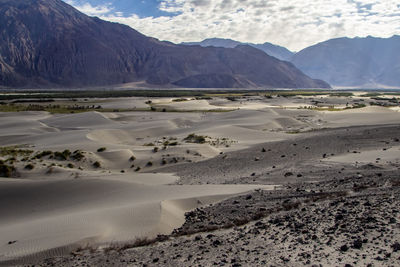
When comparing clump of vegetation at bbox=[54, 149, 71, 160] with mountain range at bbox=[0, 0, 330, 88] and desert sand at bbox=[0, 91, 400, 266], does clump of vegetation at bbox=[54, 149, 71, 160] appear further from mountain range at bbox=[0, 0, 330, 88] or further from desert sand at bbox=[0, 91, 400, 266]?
mountain range at bbox=[0, 0, 330, 88]

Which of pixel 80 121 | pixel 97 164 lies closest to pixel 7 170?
pixel 97 164

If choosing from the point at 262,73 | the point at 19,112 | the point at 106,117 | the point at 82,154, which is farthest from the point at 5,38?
the point at 82,154

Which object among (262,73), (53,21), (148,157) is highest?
(53,21)

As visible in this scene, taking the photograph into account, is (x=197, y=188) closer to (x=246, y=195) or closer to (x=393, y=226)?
(x=246, y=195)

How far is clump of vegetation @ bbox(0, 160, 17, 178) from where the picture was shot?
17.0 m

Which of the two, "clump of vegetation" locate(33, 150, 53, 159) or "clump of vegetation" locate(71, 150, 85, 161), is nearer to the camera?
"clump of vegetation" locate(33, 150, 53, 159)

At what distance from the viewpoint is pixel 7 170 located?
17141mm

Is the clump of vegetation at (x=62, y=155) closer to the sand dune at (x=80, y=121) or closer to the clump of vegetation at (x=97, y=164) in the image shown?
the clump of vegetation at (x=97, y=164)

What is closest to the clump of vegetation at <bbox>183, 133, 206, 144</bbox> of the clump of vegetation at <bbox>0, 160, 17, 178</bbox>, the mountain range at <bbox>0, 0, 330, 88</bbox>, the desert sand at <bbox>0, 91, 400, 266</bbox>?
the desert sand at <bbox>0, 91, 400, 266</bbox>

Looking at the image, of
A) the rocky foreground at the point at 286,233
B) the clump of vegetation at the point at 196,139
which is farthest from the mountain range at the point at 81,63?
the rocky foreground at the point at 286,233

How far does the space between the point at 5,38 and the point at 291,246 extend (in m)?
198

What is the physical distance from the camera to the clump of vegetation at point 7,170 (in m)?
17.0

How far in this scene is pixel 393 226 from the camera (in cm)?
822

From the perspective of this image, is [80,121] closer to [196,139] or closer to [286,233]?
[196,139]
